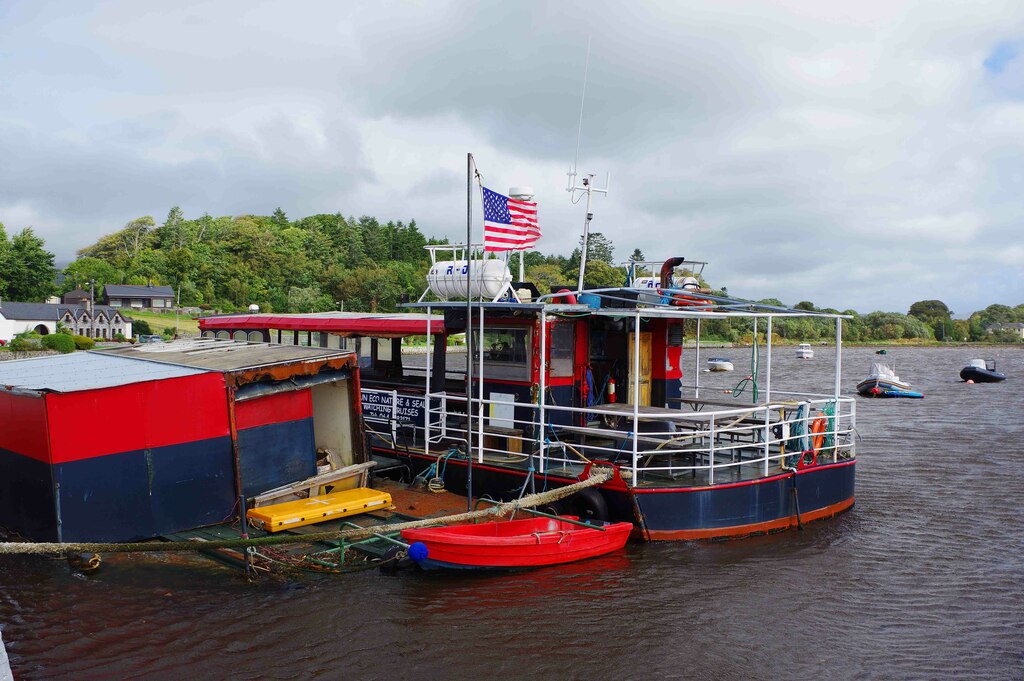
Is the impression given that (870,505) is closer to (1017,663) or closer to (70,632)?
(1017,663)

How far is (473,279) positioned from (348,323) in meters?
4.52

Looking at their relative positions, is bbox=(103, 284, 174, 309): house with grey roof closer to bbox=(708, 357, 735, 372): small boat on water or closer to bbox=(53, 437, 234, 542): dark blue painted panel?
bbox=(708, 357, 735, 372): small boat on water

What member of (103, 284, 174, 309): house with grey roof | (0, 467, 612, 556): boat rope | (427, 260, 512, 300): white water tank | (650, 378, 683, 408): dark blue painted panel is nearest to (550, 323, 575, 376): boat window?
(427, 260, 512, 300): white water tank

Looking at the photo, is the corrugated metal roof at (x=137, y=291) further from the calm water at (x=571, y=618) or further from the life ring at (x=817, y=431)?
the life ring at (x=817, y=431)

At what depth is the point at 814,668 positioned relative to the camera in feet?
30.1

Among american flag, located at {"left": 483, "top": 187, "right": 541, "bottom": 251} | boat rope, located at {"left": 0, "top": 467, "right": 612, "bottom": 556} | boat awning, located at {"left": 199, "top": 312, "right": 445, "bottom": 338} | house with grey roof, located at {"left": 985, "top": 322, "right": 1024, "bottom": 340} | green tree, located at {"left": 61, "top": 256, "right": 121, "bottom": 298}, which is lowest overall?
house with grey roof, located at {"left": 985, "top": 322, "right": 1024, "bottom": 340}

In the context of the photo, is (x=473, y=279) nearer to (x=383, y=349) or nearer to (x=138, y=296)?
(x=383, y=349)

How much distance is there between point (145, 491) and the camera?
449 inches

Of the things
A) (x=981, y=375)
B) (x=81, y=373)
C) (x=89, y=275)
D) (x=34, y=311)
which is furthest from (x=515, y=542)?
(x=89, y=275)

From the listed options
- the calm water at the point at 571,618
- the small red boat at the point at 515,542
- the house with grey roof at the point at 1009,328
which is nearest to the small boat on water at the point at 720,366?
the calm water at the point at 571,618

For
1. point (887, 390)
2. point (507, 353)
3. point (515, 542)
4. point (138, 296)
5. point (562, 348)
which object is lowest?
point (887, 390)

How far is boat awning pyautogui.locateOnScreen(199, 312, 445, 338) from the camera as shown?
16344 mm

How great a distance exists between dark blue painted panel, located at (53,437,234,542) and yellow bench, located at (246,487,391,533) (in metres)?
0.74

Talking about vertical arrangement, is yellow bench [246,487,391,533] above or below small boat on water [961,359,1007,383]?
above
